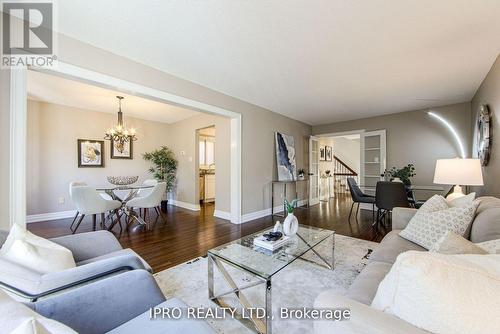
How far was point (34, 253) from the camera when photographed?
3.30ft

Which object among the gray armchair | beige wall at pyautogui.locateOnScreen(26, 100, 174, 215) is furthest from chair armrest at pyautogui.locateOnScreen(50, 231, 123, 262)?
beige wall at pyautogui.locateOnScreen(26, 100, 174, 215)

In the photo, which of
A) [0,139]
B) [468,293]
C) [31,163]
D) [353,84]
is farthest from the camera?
[31,163]

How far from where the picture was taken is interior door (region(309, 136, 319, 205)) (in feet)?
19.3

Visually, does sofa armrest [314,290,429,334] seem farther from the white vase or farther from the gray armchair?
the white vase

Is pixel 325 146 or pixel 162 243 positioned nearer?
pixel 162 243

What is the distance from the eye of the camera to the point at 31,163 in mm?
3883

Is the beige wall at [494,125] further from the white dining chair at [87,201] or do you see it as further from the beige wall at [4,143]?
the white dining chair at [87,201]

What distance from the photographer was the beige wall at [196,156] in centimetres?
423

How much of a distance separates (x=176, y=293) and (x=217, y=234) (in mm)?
1508

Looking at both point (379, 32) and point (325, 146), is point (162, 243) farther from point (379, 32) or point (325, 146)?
point (325, 146)

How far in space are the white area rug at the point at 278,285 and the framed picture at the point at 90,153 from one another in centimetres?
394

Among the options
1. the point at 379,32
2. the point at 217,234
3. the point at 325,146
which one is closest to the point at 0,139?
the point at 217,234

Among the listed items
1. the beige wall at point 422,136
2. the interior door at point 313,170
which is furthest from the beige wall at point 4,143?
the beige wall at point 422,136

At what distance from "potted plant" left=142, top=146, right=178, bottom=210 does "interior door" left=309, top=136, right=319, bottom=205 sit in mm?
3919
